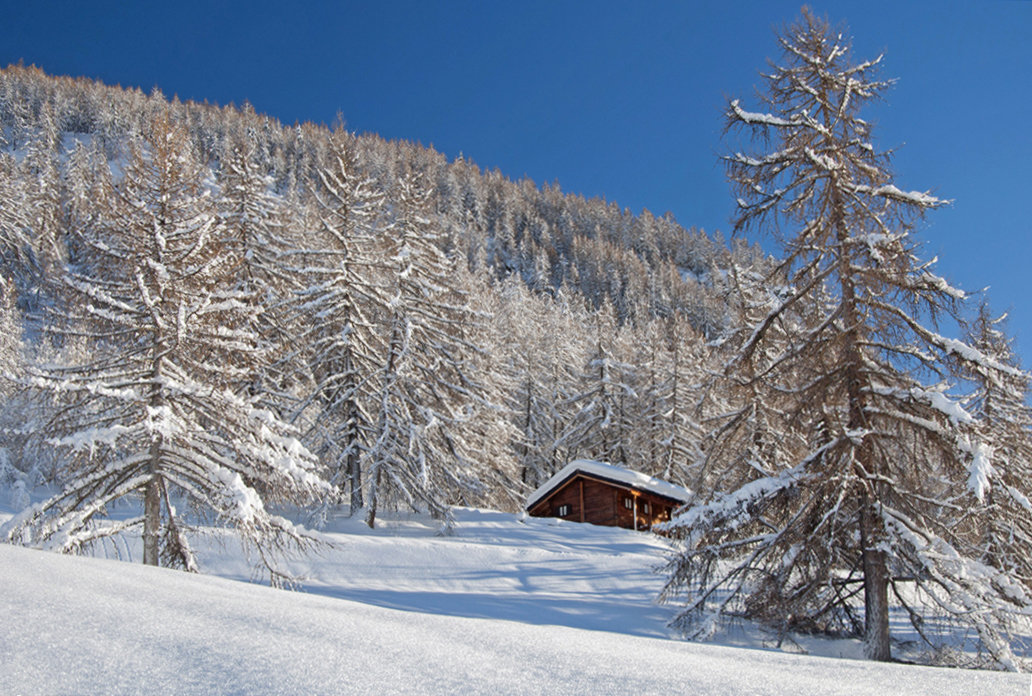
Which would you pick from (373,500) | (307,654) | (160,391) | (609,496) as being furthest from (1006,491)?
(609,496)

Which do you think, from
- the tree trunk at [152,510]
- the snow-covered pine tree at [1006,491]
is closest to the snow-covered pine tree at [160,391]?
the tree trunk at [152,510]

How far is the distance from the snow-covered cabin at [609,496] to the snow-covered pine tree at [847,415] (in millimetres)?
15714

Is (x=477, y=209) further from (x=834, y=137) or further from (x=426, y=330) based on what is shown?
(x=834, y=137)

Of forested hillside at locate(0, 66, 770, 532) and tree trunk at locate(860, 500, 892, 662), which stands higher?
forested hillside at locate(0, 66, 770, 532)

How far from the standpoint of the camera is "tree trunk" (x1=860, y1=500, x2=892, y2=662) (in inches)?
377

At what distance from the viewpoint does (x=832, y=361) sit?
10.8m

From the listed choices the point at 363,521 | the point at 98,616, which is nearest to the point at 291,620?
the point at 98,616

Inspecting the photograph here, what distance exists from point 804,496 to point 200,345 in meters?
11.7

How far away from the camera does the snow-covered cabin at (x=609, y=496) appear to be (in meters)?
27.5

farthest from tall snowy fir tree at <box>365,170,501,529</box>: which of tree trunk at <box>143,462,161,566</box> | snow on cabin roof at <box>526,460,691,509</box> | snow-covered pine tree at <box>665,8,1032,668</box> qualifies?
snow-covered pine tree at <box>665,8,1032,668</box>

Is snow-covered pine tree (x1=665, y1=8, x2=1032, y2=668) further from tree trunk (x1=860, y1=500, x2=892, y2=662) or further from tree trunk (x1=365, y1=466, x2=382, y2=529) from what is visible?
tree trunk (x1=365, y1=466, x2=382, y2=529)

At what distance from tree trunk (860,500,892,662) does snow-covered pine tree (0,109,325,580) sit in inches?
370

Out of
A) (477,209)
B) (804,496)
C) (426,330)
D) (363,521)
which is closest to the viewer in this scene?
(804,496)

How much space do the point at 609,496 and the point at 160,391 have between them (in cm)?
2155
